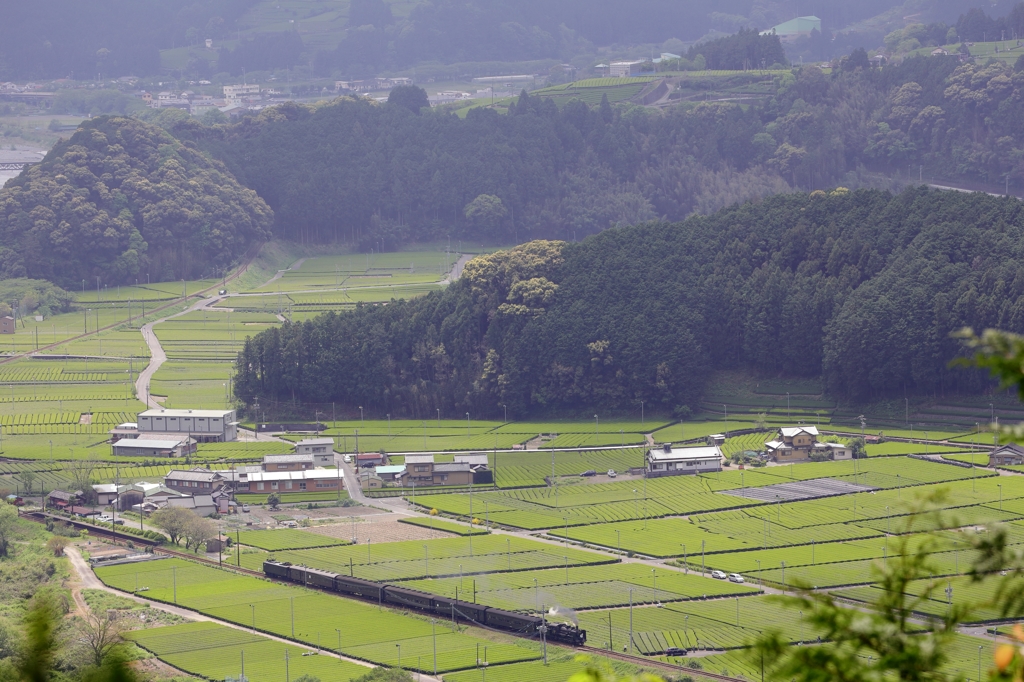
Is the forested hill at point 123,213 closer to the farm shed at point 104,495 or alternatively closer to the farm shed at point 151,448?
the farm shed at point 151,448

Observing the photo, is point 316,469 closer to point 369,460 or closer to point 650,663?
point 369,460

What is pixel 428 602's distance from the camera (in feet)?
115

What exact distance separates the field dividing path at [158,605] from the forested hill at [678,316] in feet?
66.2

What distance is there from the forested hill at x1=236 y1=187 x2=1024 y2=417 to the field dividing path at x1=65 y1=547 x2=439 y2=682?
66.2 ft

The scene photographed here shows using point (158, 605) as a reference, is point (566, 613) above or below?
above

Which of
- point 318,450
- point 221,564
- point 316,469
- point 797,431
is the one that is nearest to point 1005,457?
point 797,431

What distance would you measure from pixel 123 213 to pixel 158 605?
174ft

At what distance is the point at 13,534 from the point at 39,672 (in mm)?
39660

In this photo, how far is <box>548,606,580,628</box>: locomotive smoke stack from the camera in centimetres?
3288

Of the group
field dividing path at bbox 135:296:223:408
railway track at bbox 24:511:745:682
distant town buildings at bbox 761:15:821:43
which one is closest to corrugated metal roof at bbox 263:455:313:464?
railway track at bbox 24:511:745:682

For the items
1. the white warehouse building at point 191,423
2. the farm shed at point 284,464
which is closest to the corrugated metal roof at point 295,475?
the farm shed at point 284,464

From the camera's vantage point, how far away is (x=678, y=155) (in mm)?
104375

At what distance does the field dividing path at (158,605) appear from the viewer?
32062mm

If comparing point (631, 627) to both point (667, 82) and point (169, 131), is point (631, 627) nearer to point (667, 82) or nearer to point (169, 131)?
point (169, 131)
